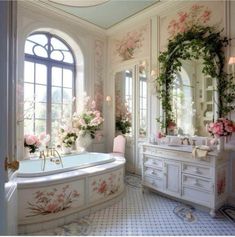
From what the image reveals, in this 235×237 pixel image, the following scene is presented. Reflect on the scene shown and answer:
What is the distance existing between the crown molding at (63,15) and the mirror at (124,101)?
3.70 ft

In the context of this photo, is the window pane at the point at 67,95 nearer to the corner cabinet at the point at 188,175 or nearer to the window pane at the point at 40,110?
the window pane at the point at 40,110

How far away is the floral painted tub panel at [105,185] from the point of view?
103 inches

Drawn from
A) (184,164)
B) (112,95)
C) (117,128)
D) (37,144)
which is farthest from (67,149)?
(184,164)

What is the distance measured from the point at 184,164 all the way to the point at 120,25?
3317mm

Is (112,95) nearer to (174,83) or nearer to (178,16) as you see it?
(174,83)

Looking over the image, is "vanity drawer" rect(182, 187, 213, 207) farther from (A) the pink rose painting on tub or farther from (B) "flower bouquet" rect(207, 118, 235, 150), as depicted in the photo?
(A) the pink rose painting on tub

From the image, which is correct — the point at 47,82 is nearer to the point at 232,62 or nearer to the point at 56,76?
the point at 56,76

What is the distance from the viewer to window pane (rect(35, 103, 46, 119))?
3.97 meters

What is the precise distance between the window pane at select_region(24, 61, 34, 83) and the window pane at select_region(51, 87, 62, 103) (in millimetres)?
490

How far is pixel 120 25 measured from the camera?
4.42 metres

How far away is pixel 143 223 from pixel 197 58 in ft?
8.32

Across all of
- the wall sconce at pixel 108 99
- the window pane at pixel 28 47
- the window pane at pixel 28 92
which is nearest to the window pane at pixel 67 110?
the window pane at pixel 28 92

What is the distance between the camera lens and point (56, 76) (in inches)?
170

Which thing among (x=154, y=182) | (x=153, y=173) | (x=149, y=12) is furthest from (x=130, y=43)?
(x=154, y=182)
